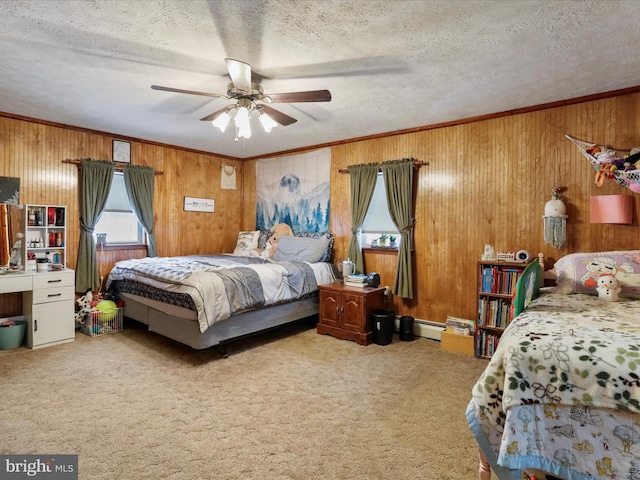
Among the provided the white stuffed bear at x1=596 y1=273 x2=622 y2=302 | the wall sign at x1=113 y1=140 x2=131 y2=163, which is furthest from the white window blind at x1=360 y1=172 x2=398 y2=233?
the wall sign at x1=113 y1=140 x2=131 y2=163

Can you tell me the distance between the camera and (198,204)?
5.62 m

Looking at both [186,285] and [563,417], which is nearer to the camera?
[563,417]

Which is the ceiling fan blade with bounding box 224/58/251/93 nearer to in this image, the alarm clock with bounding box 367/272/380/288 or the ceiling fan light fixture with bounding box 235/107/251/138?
the ceiling fan light fixture with bounding box 235/107/251/138

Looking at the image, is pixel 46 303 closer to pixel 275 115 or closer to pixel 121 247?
pixel 121 247

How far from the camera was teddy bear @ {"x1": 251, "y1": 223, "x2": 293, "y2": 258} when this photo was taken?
5.29 metres

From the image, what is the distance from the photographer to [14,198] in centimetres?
392

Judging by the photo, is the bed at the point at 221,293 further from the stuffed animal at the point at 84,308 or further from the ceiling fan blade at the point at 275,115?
the ceiling fan blade at the point at 275,115

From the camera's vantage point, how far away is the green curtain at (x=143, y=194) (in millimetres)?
4785

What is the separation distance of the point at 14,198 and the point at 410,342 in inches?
184

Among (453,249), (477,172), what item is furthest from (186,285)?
(477,172)

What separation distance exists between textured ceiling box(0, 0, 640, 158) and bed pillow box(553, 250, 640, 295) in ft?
4.67

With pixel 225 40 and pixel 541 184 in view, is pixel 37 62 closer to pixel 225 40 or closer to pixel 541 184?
pixel 225 40
